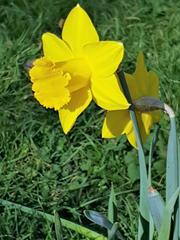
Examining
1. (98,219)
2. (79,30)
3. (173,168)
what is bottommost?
(98,219)

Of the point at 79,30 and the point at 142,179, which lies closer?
the point at 79,30

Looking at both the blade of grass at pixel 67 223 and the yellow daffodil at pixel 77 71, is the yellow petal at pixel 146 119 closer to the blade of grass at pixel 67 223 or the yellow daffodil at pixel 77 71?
the yellow daffodil at pixel 77 71

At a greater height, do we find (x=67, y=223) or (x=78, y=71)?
(x=78, y=71)

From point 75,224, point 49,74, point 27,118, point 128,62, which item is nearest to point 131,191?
point 75,224

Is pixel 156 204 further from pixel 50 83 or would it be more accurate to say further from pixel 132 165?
pixel 132 165

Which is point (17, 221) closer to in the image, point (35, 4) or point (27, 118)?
point (27, 118)

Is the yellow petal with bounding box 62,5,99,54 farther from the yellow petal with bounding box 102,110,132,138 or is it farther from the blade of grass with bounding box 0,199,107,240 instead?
the blade of grass with bounding box 0,199,107,240

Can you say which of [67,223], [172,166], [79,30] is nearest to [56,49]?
[79,30]
